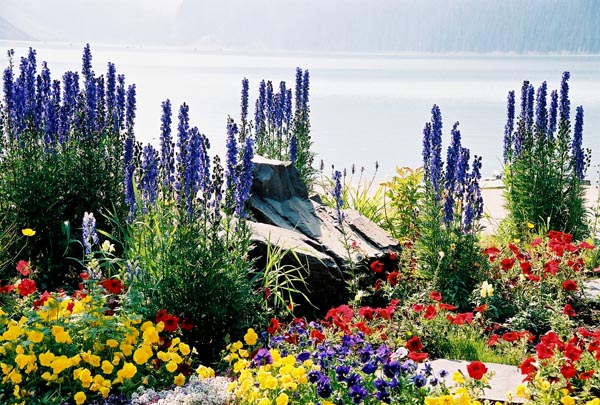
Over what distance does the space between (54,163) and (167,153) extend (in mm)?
1704

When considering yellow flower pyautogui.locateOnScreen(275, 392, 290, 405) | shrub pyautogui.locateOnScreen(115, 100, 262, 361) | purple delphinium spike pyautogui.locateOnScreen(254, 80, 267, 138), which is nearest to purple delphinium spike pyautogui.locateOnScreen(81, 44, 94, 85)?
shrub pyautogui.locateOnScreen(115, 100, 262, 361)

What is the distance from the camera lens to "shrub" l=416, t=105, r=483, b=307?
22.7 ft

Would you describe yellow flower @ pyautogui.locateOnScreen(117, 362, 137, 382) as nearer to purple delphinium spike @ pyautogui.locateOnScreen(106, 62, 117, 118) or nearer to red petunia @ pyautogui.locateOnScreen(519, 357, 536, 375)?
red petunia @ pyautogui.locateOnScreen(519, 357, 536, 375)

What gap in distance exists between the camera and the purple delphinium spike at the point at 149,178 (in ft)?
20.9

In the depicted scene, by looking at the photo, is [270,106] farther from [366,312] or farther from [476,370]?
[476,370]

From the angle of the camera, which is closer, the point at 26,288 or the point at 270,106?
the point at 26,288

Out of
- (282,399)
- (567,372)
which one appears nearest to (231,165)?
(282,399)

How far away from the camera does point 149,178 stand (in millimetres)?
6363

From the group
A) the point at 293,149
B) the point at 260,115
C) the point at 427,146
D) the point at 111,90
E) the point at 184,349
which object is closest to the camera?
the point at 184,349

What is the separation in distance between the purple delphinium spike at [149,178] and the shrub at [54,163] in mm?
892

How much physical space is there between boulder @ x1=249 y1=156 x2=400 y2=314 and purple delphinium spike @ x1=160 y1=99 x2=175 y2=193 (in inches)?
41.7

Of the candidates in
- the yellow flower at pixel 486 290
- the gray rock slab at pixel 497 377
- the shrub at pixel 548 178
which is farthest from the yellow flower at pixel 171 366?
the shrub at pixel 548 178

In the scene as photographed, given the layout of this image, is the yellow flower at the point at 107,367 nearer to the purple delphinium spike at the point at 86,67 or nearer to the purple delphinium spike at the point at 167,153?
the purple delphinium spike at the point at 167,153

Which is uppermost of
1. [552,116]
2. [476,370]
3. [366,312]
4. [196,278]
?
[552,116]
